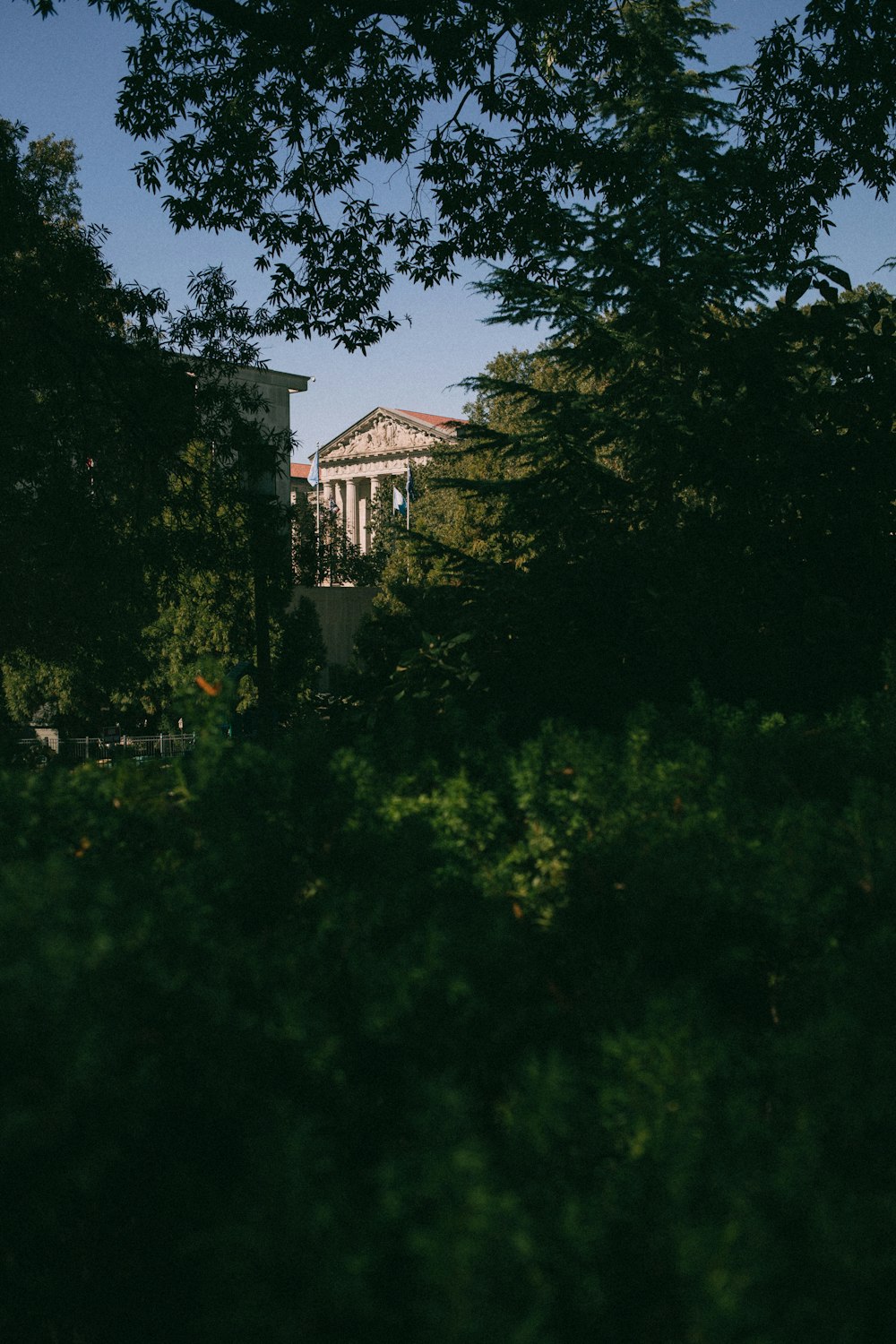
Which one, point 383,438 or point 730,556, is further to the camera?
point 383,438

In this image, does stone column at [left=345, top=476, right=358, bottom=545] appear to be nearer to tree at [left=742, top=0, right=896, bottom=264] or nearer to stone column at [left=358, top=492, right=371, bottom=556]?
stone column at [left=358, top=492, right=371, bottom=556]

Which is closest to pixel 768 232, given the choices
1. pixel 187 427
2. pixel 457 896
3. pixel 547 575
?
pixel 547 575

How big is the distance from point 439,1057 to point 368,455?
85.5 meters

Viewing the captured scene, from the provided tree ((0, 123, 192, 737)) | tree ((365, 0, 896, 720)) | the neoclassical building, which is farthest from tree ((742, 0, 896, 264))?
the neoclassical building

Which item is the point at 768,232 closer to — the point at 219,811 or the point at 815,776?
the point at 815,776

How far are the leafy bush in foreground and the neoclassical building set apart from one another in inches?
3014

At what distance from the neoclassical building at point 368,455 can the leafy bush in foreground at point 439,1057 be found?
76.6 metres

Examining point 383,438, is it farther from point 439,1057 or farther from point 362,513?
point 439,1057

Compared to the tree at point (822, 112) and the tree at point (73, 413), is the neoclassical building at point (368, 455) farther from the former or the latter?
the tree at point (822, 112)

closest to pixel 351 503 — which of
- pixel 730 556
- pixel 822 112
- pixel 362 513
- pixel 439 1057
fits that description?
pixel 362 513

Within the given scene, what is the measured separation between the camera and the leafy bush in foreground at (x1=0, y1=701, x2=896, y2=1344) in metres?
1.54

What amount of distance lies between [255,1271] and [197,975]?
61 centimetres

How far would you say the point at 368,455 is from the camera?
8550cm

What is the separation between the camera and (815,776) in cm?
350
